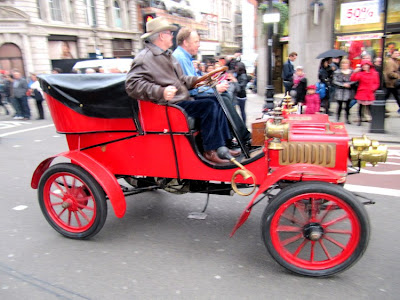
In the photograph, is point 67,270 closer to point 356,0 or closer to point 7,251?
point 7,251

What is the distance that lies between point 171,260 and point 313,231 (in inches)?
49.6

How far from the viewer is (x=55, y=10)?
81.3ft

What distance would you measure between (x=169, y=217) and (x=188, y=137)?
132 centimetres

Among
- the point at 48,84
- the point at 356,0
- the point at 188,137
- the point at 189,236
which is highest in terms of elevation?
the point at 356,0

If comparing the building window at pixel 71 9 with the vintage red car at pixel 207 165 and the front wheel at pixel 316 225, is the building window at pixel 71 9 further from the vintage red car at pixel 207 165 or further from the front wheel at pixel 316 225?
the front wheel at pixel 316 225

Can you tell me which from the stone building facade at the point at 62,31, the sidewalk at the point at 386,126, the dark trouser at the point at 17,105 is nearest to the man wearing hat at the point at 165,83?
the sidewalk at the point at 386,126

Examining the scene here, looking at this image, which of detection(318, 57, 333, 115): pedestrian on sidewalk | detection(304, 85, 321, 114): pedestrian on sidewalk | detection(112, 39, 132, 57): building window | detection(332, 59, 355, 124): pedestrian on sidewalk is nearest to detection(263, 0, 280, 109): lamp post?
detection(318, 57, 333, 115): pedestrian on sidewalk

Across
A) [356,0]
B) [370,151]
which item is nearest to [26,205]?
[370,151]

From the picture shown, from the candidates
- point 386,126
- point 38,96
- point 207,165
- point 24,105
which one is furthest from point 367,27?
point 24,105

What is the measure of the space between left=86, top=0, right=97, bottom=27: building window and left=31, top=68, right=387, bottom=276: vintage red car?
2702 cm

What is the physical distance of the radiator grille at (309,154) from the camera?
8.57 ft

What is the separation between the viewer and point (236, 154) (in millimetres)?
3232

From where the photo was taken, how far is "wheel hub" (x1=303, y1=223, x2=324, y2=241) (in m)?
2.60

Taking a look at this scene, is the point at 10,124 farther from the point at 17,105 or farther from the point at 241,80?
the point at 241,80
